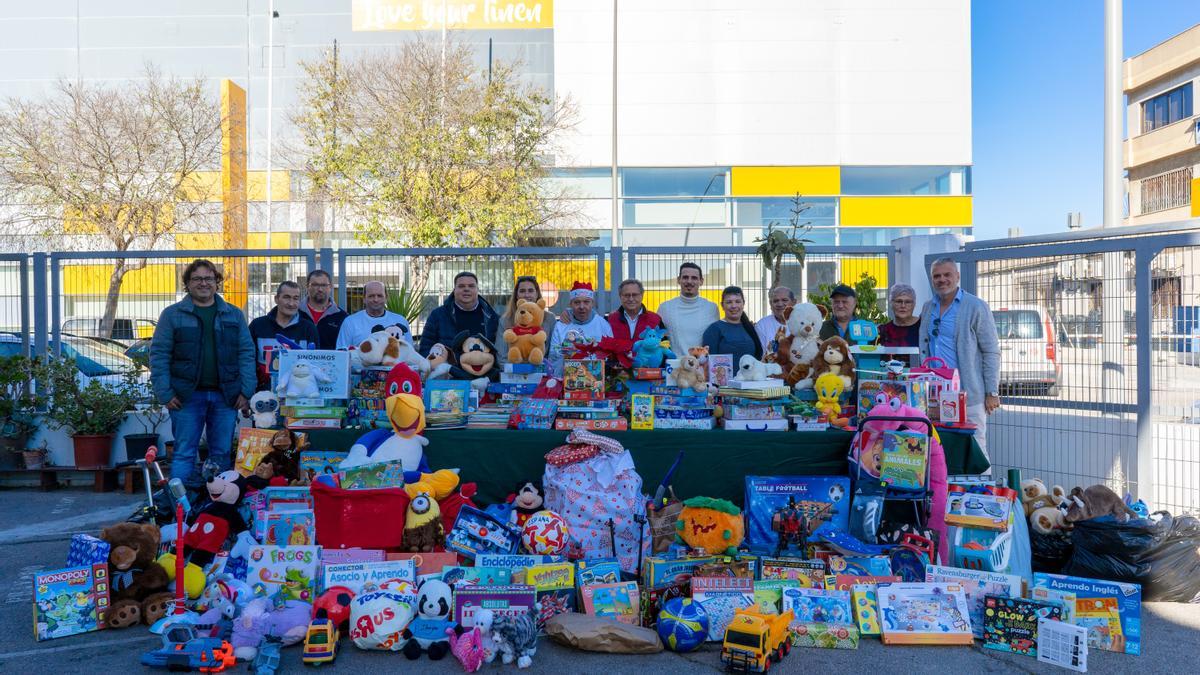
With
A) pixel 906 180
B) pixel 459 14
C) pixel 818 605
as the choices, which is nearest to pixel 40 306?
pixel 818 605

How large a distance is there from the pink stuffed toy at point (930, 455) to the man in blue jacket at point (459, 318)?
2.87m

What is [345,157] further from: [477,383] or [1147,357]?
[1147,357]

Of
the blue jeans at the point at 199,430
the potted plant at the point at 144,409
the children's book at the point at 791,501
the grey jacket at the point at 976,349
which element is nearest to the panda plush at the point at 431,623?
the children's book at the point at 791,501

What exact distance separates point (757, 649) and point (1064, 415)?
3523 millimetres

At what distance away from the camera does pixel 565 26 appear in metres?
24.2

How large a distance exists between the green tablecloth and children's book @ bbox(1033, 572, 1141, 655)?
1.11 meters

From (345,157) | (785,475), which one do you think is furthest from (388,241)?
(785,475)

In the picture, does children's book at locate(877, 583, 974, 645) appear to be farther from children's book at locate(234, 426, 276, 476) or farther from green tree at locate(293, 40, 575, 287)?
green tree at locate(293, 40, 575, 287)

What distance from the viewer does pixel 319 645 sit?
358 centimetres

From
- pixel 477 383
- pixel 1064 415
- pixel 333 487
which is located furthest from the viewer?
pixel 1064 415

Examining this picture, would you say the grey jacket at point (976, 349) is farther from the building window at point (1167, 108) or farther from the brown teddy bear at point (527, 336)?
the building window at point (1167, 108)

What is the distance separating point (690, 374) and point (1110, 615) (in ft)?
8.07

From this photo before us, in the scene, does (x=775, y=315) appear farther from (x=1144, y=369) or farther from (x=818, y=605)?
(x=818, y=605)

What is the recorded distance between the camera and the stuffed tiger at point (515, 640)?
3.60 m
